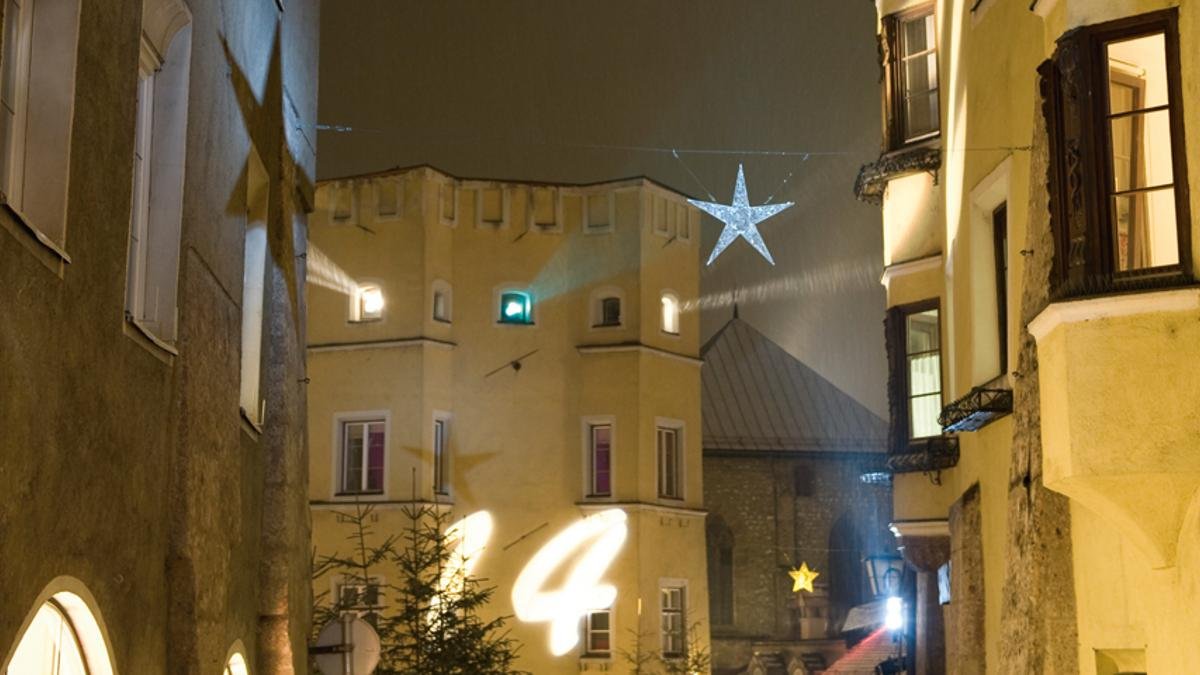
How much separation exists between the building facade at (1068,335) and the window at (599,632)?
17.7m

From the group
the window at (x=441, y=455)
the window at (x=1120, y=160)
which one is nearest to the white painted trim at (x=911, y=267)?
the window at (x=1120, y=160)

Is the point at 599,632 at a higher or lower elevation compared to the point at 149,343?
lower

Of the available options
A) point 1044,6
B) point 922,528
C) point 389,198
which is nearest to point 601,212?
point 389,198

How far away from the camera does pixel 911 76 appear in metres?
20.6

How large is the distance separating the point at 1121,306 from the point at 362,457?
2862 cm

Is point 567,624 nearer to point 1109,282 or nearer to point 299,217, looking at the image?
point 299,217

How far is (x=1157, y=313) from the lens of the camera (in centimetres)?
998

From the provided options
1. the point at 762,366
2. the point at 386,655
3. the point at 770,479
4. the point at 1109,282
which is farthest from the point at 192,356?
the point at 762,366

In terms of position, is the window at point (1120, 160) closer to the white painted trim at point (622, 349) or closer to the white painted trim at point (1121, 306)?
the white painted trim at point (1121, 306)

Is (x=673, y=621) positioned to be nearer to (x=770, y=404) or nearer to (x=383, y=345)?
(x=383, y=345)

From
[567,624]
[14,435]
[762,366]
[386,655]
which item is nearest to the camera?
[14,435]

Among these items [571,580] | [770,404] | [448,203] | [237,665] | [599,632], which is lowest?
[599,632]

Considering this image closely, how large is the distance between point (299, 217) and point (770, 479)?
41.3 m

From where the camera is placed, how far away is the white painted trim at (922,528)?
1967 cm
